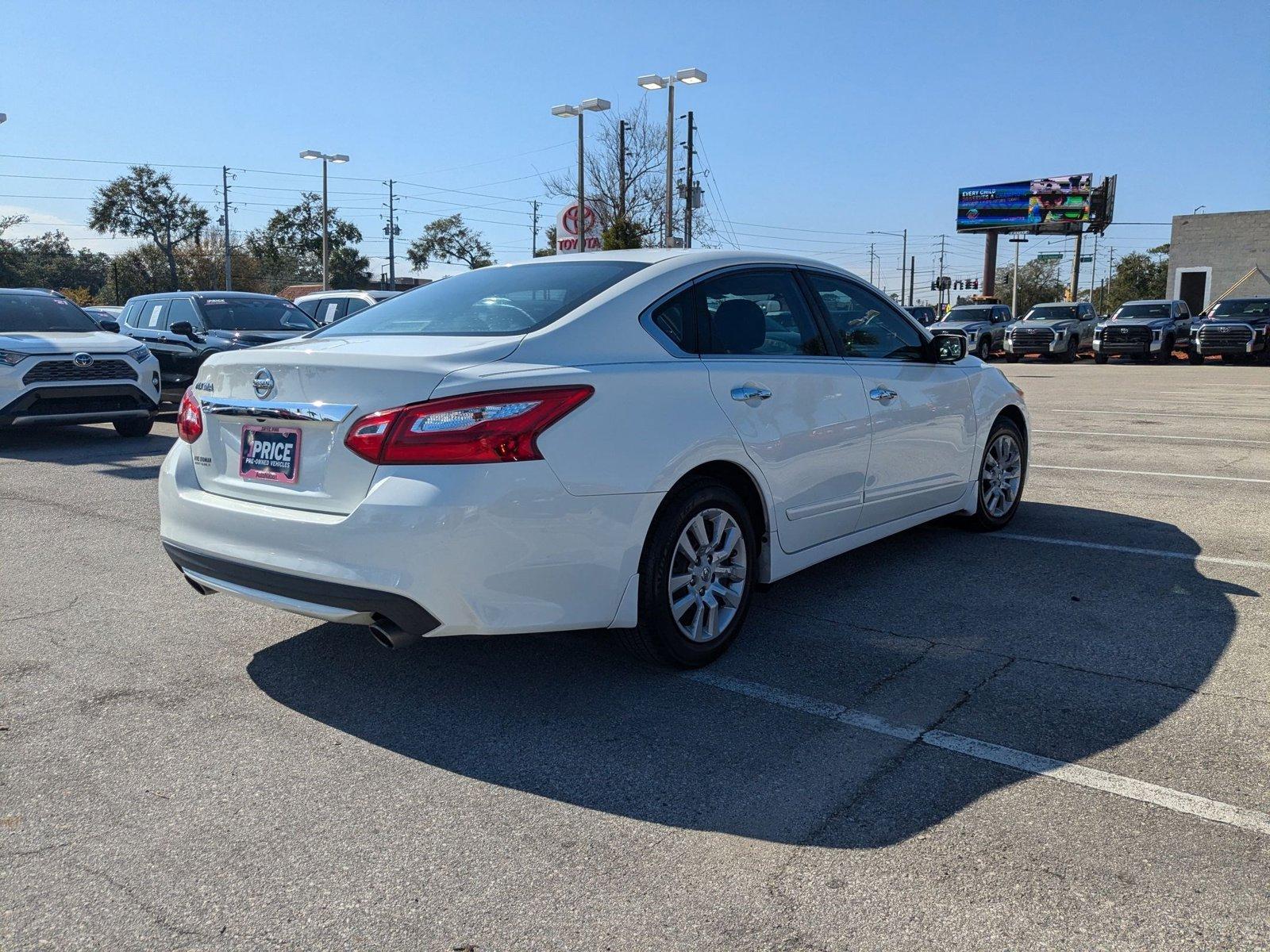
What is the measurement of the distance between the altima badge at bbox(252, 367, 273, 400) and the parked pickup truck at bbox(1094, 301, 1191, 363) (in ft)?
110

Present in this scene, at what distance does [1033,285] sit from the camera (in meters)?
119

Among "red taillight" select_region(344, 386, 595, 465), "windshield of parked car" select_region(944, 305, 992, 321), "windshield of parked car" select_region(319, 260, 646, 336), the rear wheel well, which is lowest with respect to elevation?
the rear wheel well

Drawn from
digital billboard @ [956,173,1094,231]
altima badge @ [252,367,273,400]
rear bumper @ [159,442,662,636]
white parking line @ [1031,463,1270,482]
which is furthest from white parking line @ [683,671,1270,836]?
digital billboard @ [956,173,1094,231]

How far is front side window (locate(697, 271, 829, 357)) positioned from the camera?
4.38 meters

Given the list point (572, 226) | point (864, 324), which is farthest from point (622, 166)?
point (864, 324)

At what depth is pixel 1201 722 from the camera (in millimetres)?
3615

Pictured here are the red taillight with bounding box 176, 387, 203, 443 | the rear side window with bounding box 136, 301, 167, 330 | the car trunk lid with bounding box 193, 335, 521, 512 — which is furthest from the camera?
the rear side window with bounding box 136, 301, 167, 330

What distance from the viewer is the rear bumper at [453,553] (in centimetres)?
332

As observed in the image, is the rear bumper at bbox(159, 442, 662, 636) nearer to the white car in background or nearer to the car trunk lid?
the car trunk lid

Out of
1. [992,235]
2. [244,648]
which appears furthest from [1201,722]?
[992,235]

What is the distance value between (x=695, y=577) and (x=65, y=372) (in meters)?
9.05

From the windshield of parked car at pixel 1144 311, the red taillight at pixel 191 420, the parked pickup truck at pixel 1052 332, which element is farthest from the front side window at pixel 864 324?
the windshield of parked car at pixel 1144 311

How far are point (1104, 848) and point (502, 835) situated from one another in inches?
63.2

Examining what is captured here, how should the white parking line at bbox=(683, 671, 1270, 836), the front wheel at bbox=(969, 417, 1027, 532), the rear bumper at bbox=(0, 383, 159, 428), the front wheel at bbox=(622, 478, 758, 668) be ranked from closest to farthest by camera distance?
1. the white parking line at bbox=(683, 671, 1270, 836)
2. the front wheel at bbox=(622, 478, 758, 668)
3. the front wheel at bbox=(969, 417, 1027, 532)
4. the rear bumper at bbox=(0, 383, 159, 428)
